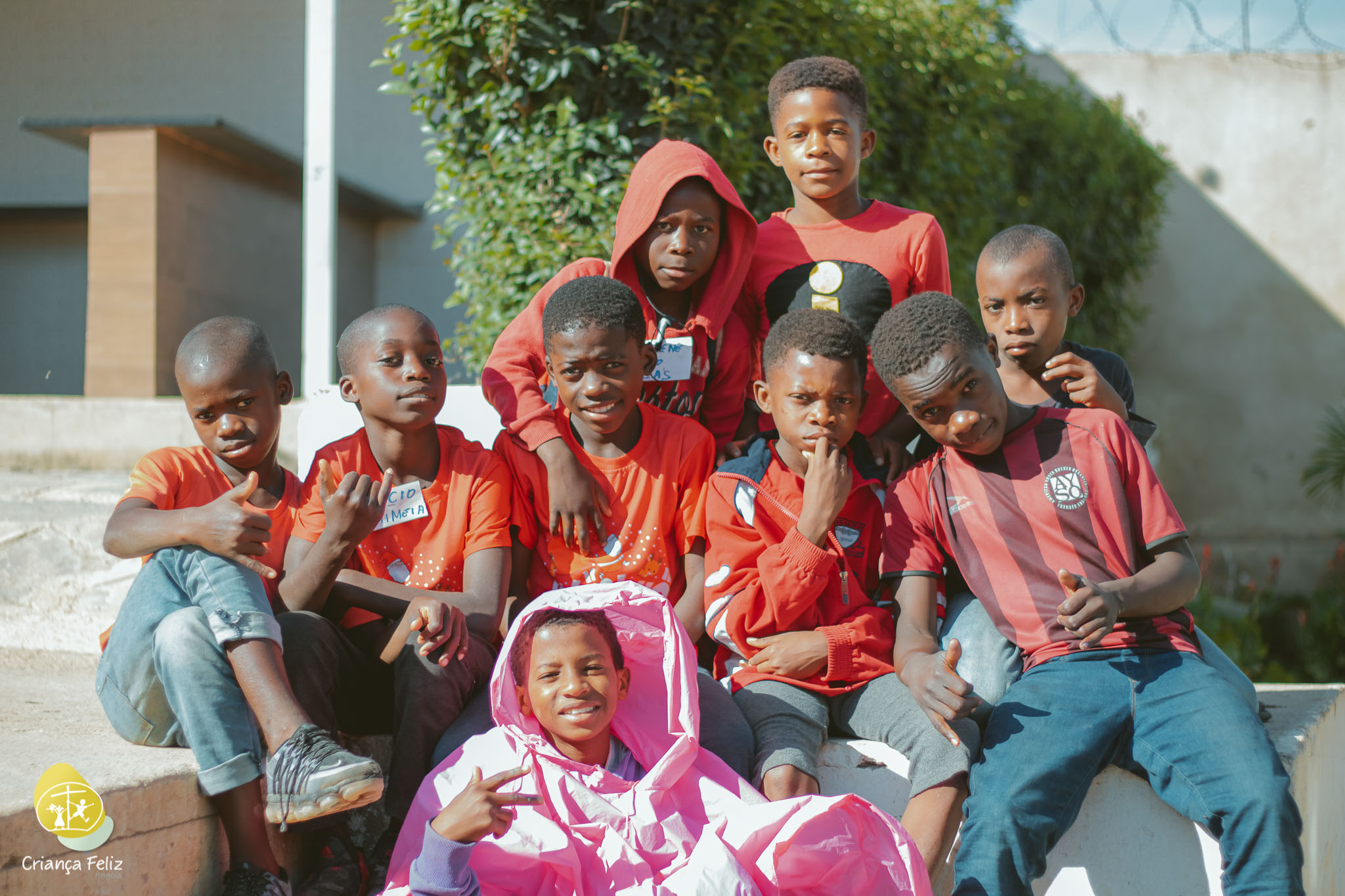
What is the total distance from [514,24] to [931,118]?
2.75m

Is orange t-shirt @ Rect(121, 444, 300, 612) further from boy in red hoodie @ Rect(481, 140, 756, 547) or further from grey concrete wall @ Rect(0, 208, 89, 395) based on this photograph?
grey concrete wall @ Rect(0, 208, 89, 395)

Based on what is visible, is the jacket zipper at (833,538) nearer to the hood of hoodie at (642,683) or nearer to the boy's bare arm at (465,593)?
the hood of hoodie at (642,683)

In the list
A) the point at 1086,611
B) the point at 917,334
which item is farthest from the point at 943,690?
the point at 917,334

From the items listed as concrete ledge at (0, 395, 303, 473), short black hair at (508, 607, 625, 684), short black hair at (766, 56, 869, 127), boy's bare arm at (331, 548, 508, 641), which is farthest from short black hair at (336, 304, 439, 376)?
concrete ledge at (0, 395, 303, 473)

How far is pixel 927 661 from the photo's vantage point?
2350mm

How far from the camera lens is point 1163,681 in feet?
7.61

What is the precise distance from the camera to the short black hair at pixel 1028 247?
288cm

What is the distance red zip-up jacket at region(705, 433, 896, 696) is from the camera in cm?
255

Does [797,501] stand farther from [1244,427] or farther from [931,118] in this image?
[1244,427]

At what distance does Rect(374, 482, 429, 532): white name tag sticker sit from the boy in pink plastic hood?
0.52 m

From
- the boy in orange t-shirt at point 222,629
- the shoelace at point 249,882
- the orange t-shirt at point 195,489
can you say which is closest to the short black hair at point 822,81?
the boy in orange t-shirt at point 222,629

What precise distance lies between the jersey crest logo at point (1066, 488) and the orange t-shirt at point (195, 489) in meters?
1.84

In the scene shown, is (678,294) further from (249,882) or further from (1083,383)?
(249,882)

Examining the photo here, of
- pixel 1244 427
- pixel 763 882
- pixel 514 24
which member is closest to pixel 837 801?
pixel 763 882
